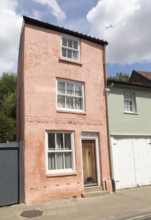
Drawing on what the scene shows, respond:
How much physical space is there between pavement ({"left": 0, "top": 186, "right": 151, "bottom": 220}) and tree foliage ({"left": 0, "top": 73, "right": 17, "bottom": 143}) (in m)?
18.8

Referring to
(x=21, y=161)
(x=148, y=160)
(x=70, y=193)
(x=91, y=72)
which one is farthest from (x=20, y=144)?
(x=148, y=160)

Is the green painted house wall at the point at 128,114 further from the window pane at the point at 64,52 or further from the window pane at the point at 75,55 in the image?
the window pane at the point at 64,52

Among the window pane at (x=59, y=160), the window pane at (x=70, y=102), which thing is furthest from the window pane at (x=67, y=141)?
the window pane at (x=70, y=102)

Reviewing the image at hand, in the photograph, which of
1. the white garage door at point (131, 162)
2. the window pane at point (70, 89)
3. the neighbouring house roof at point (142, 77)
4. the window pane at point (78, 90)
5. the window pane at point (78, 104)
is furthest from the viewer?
the neighbouring house roof at point (142, 77)

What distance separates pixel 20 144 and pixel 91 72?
611 centimetres

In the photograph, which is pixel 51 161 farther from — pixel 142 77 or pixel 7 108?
pixel 7 108

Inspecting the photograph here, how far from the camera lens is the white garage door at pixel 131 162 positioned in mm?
15250

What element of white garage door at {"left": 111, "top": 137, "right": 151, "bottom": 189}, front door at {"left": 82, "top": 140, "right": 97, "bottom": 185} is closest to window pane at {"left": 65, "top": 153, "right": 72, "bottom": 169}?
front door at {"left": 82, "top": 140, "right": 97, "bottom": 185}

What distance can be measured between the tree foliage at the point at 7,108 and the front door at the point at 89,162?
1709 cm

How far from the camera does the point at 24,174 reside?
1207 cm

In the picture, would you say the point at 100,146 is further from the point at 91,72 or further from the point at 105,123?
the point at 91,72

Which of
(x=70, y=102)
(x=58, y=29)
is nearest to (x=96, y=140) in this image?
(x=70, y=102)

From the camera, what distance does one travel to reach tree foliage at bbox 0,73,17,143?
29953mm

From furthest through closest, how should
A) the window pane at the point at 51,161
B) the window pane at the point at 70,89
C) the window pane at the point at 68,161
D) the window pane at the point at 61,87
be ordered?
the window pane at the point at 70,89 → the window pane at the point at 61,87 → the window pane at the point at 68,161 → the window pane at the point at 51,161
